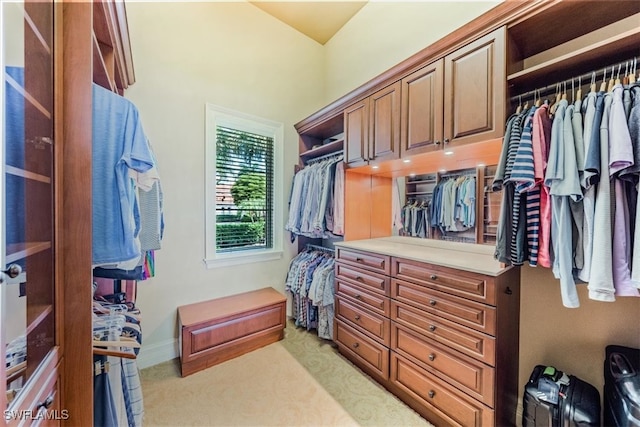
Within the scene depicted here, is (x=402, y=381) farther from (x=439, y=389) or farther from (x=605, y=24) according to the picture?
(x=605, y=24)

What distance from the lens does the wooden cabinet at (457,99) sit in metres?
1.34

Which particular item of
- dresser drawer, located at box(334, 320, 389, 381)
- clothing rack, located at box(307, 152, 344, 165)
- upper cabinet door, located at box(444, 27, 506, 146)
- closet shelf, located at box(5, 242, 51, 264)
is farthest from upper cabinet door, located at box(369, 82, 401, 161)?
closet shelf, located at box(5, 242, 51, 264)

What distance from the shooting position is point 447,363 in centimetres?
143

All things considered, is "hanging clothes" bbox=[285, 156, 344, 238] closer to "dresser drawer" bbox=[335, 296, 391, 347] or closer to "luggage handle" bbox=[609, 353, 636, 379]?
"dresser drawer" bbox=[335, 296, 391, 347]

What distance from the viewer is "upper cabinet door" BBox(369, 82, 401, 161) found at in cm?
183

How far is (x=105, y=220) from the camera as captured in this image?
3.10 feet

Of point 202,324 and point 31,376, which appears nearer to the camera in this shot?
point 31,376

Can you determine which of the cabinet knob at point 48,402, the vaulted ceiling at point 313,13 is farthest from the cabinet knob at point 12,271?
the vaulted ceiling at point 313,13

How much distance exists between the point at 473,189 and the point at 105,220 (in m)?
2.11

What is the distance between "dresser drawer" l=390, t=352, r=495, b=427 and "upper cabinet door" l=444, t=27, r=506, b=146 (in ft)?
4.68

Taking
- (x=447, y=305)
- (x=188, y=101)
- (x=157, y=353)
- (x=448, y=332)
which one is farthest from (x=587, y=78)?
(x=157, y=353)

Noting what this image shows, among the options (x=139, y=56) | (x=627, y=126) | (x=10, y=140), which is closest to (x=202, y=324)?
(x=10, y=140)

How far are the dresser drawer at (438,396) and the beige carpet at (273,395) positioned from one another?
0.15 metres

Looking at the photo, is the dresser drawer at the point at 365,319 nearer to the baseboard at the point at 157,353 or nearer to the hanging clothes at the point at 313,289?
the hanging clothes at the point at 313,289
